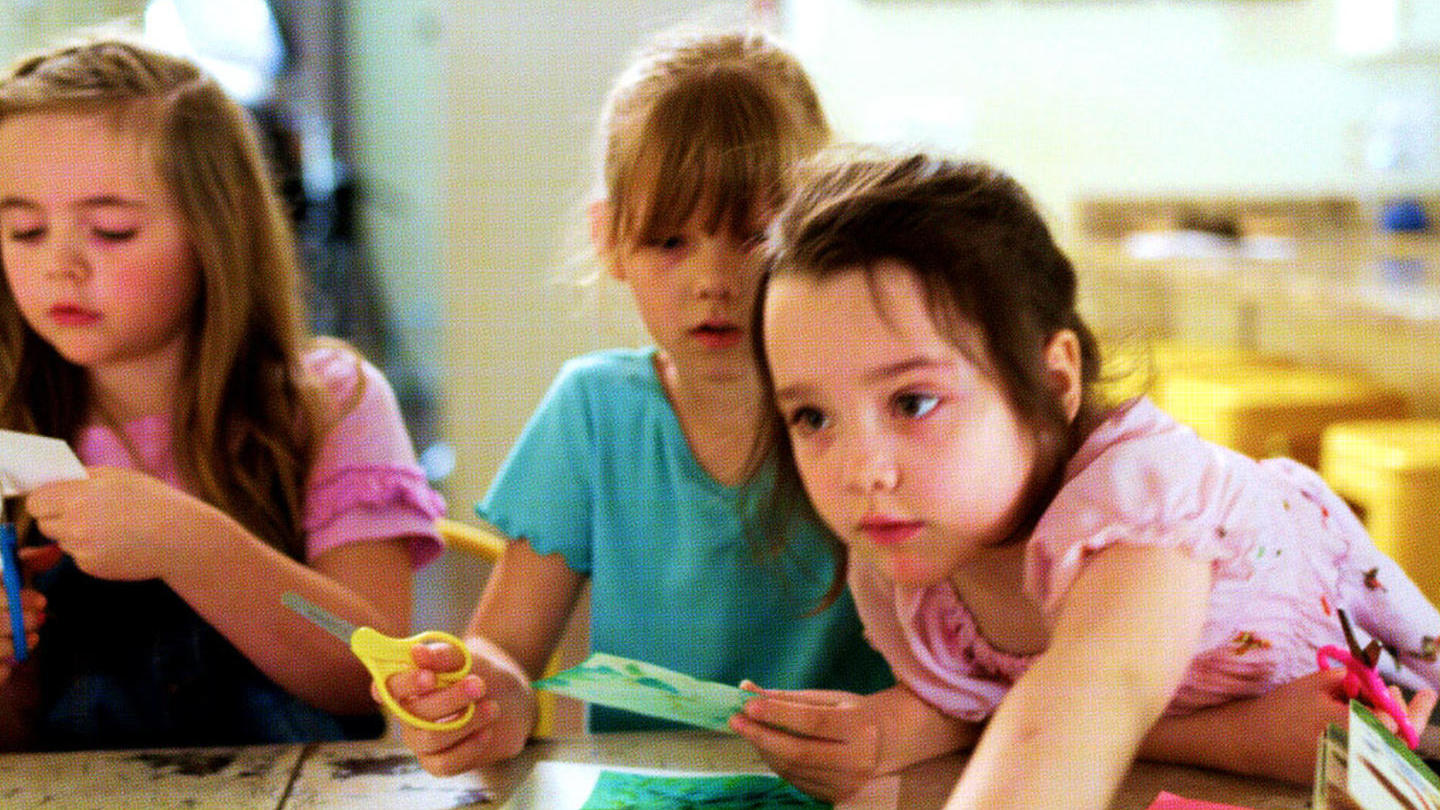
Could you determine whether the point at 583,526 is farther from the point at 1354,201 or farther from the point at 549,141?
the point at 1354,201

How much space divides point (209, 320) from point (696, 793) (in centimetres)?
56

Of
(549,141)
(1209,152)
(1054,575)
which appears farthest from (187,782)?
(1209,152)

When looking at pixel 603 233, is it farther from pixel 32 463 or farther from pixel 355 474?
pixel 32 463

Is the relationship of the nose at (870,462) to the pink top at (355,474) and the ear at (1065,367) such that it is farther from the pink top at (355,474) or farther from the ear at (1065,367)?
the pink top at (355,474)

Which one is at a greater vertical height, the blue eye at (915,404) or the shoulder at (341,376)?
the blue eye at (915,404)

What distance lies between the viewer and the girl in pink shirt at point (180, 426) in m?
0.95

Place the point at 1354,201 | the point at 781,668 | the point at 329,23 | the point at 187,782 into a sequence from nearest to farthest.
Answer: the point at 187,782 < the point at 781,668 < the point at 329,23 < the point at 1354,201

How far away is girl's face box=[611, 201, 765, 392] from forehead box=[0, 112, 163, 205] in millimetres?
369

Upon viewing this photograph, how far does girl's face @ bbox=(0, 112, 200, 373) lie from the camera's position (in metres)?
0.96

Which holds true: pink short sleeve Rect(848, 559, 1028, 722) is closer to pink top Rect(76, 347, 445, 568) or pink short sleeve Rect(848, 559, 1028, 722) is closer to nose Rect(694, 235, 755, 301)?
nose Rect(694, 235, 755, 301)

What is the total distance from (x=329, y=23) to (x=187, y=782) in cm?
378

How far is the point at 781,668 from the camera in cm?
107

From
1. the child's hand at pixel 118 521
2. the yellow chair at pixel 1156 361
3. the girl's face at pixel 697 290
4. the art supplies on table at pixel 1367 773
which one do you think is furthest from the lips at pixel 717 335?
the art supplies on table at pixel 1367 773

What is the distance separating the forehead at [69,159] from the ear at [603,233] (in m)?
0.33
